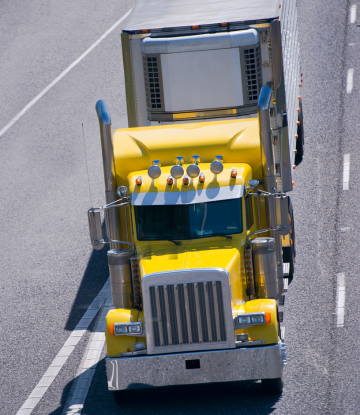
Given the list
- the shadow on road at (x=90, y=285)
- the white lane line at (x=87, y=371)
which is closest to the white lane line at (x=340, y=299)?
the white lane line at (x=87, y=371)

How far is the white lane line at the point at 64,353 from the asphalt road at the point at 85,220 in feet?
0.31

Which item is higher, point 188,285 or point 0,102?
point 0,102

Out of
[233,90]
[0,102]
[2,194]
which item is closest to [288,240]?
[233,90]

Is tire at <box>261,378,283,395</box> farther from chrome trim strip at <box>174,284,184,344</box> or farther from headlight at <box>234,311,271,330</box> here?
chrome trim strip at <box>174,284,184,344</box>

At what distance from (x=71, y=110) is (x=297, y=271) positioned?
11.6 meters

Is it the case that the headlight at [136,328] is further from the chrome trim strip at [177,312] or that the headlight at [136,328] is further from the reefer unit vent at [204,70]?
the reefer unit vent at [204,70]

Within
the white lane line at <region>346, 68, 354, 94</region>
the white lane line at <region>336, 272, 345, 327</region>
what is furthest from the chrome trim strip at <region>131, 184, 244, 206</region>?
the white lane line at <region>346, 68, 354, 94</region>

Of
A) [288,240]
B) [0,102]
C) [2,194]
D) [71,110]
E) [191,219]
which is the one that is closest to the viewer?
[191,219]

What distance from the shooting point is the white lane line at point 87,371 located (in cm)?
936

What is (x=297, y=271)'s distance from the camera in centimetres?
1245

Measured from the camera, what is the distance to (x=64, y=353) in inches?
426

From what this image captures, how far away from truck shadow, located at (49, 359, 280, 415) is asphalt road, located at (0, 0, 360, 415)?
0.9 inches

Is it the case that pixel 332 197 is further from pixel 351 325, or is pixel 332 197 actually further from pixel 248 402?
pixel 248 402

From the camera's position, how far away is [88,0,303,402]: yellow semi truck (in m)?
8.63
